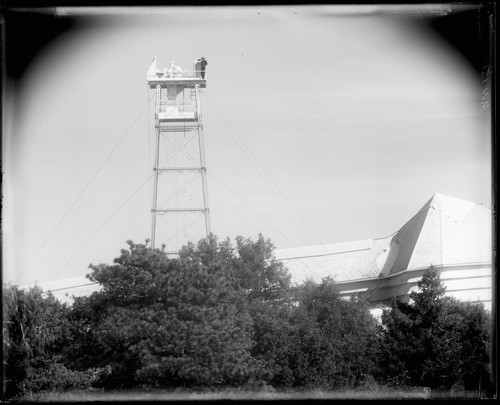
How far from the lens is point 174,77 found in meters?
9.85

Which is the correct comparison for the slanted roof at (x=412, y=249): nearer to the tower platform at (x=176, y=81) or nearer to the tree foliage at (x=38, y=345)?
the tower platform at (x=176, y=81)

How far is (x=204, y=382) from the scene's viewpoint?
31.6 ft

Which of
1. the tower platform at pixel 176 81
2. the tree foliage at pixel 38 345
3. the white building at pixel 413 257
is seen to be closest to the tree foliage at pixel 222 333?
the tree foliage at pixel 38 345

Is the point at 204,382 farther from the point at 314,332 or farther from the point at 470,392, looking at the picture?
the point at 470,392

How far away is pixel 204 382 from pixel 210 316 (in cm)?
98

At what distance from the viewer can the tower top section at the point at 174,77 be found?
31.4ft

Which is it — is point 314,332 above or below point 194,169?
below

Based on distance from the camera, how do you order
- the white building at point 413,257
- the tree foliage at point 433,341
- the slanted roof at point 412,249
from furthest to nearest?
the slanted roof at point 412,249 → the white building at point 413,257 → the tree foliage at point 433,341

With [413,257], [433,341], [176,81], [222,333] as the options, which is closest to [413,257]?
[413,257]

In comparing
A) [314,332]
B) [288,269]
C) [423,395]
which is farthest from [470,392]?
[288,269]

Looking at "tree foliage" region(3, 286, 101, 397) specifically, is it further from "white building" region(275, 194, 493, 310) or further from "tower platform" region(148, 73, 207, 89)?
"white building" region(275, 194, 493, 310)

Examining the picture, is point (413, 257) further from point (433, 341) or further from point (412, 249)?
point (433, 341)

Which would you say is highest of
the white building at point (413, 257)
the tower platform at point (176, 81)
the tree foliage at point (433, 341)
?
the tower platform at point (176, 81)

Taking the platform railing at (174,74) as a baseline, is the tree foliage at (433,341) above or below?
below
